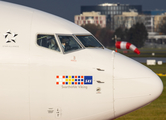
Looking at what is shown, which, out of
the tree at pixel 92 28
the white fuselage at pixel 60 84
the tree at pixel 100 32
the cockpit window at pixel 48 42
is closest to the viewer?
the white fuselage at pixel 60 84

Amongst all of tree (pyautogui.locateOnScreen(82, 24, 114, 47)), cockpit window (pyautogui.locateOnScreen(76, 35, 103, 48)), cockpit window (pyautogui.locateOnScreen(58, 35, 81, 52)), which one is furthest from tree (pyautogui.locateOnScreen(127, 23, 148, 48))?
cockpit window (pyautogui.locateOnScreen(58, 35, 81, 52))

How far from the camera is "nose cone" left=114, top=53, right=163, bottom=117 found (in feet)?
36.1

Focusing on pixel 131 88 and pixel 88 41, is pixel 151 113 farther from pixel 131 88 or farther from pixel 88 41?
pixel 88 41

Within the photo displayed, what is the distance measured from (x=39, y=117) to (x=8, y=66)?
1.85 metres

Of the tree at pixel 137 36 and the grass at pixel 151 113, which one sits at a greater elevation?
the grass at pixel 151 113

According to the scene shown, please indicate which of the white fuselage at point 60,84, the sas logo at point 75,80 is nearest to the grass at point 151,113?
the white fuselage at point 60,84

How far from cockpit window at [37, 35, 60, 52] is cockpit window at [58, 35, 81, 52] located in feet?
0.75

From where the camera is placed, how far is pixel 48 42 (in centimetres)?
1130

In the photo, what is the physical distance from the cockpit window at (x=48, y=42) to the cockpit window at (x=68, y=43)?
23 centimetres

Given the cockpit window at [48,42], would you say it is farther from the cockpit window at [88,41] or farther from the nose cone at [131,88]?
the nose cone at [131,88]

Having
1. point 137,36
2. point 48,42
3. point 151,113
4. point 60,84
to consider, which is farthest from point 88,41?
point 137,36

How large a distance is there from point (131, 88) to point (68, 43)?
2456 millimetres

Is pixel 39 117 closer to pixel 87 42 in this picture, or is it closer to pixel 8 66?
pixel 8 66

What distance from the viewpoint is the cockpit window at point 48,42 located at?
1126 centimetres
